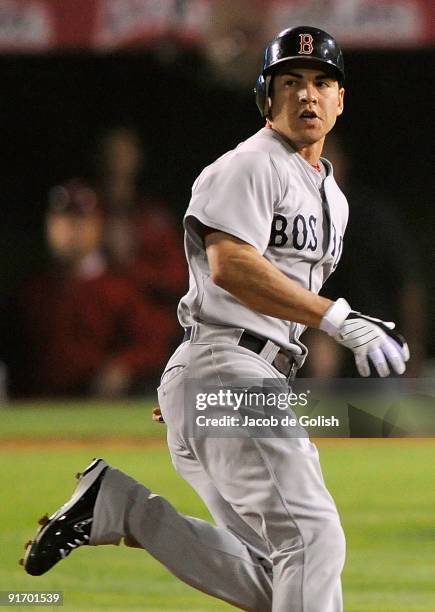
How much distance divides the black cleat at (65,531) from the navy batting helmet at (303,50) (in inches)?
44.2

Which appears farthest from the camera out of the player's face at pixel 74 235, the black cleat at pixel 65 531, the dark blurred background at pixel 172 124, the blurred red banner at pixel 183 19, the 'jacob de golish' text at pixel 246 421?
the dark blurred background at pixel 172 124

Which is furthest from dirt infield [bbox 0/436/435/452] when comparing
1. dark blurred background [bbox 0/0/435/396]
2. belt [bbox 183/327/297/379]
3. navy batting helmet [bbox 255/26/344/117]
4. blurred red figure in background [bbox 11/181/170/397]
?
navy batting helmet [bbox 255/26/344/117]

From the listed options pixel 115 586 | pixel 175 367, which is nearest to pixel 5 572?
pixel 115 586

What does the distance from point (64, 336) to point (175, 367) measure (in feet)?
27.6

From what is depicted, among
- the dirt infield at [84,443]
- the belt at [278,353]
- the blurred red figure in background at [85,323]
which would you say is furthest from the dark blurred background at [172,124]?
the belt at [278,353]

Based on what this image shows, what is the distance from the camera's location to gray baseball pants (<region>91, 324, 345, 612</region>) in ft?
9.45

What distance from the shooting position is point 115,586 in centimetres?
445

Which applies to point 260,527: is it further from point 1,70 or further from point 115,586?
point 1,70

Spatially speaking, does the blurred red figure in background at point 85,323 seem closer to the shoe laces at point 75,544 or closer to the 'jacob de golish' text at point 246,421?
the shoe laces at point 75,544

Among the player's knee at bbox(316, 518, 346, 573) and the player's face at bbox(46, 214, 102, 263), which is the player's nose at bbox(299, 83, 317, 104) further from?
the player's face at bbox(46, 214, 102, 263)

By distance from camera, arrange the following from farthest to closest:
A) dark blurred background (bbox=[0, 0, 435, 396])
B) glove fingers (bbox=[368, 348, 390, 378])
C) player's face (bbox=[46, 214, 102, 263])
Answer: dark blurred background (bbox=[0, 0, 435, 396])
player's face (bbox=[46, 214, 102, 263])
glove fingers (bbox=[368, 348, 390, 378])

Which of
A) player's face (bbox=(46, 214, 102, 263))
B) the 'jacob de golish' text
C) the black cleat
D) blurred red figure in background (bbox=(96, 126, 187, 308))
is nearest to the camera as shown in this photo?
the 'jacob de golish' text

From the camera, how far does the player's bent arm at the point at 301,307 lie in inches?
112

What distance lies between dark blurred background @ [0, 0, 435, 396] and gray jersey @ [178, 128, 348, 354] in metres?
9.60
